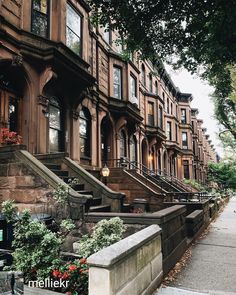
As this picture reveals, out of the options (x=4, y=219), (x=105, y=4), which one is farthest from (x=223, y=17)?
(x=4, y=219)

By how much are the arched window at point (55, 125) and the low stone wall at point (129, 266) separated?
7.76 metres

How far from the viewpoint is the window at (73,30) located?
1282 centimetres

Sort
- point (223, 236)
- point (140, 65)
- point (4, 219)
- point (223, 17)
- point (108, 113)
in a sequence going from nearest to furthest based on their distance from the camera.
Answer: point (4, 219) < point (223, 17) < point (223, 236) < point (108, 113) < point (140, 65)

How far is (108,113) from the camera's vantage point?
16.8 m

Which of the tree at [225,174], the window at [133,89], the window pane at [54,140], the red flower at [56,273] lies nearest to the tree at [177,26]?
the window pane at [54,140]

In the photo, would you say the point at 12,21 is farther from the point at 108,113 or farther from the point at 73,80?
the point at 108,113

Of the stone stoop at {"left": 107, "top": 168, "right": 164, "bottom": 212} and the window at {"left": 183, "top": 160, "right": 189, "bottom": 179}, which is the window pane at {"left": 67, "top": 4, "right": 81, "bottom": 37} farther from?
the window at {"left": 183, "top": 160, "right": 189, "bottom": 179}

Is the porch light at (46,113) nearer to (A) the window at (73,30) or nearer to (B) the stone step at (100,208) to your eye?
(A) the window at (73,30)

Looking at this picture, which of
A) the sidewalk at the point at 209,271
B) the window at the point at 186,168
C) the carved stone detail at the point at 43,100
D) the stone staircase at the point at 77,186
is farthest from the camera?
the window at the point at 186,168

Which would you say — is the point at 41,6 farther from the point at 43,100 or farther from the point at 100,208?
the point at 100,208

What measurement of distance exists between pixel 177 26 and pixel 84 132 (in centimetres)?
717

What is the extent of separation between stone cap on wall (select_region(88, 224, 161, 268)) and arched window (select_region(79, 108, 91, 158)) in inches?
392

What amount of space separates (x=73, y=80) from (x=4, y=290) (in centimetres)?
990

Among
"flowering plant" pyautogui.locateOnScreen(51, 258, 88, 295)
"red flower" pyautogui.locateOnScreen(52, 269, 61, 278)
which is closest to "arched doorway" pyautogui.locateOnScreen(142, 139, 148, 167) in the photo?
"flowering plant" pyautogui.locateOnScreen(51, 258, 88, 295)
